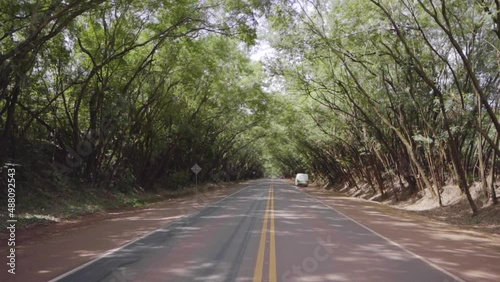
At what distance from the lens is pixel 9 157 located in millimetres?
19328

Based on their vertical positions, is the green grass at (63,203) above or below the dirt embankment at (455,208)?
above

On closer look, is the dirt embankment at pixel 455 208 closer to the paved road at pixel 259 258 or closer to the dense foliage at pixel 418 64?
the dense foliage at pixel 418 64

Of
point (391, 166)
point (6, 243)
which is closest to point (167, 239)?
point (6, 243)

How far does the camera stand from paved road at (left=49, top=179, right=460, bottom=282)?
23.1 ft

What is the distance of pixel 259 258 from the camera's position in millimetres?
8383

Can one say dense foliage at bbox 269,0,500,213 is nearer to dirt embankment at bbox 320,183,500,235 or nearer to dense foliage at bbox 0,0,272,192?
dirt embankment at bbox 320,183,500,235

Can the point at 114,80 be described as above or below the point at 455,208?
above

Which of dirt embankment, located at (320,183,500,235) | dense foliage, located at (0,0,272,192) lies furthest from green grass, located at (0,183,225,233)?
dirt embankment, located at (320,183,500,235)

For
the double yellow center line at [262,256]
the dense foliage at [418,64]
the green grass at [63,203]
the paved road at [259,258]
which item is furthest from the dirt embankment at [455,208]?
the green grass at [63,203]

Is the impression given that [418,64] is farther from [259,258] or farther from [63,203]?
[63,203]

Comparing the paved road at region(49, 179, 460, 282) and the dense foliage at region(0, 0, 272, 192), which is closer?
the paved road at region(49, 179, 460, 282)

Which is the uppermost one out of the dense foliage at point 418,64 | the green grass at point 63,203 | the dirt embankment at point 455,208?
the dense foliage at point 418,64

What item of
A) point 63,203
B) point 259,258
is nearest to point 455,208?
point 259,258

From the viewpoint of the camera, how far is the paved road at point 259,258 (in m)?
7.03
